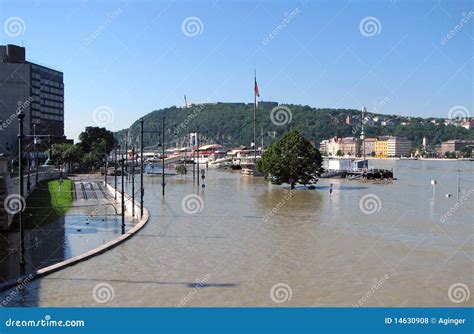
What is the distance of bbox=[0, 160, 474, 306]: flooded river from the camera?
45.8 ft

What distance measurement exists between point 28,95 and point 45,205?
70.3 metres

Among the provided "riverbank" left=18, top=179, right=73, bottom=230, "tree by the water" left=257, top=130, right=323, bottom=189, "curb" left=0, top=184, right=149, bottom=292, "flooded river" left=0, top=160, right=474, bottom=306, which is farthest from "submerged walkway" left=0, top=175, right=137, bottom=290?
"tree by the water" left=257, top=130, right=323, bottom=189

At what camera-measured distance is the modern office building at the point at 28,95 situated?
94.2 meters

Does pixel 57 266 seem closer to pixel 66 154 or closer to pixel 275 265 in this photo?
pixel 275 265

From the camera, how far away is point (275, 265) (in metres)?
18.1

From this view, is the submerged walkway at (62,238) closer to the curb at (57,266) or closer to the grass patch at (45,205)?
the grass patch at (45,205)

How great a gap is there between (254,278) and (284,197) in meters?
31.9

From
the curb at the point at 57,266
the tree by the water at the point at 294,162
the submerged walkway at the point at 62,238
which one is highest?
the tree by the water at the point at 294,162

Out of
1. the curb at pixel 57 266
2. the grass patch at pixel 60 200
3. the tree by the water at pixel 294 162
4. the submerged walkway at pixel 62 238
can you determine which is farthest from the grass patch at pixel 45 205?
the tree by the water at pixel 294 162

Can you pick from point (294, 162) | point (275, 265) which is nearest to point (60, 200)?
point (294, 162)

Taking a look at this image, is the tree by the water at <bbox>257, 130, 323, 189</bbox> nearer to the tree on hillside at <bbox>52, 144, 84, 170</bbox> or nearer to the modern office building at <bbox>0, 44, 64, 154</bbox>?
the modern office building at <bbox>0, 44, 64, 154</bbox>

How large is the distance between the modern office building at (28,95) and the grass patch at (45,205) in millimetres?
24147

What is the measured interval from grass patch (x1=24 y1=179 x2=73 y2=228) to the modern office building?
24.1 m
